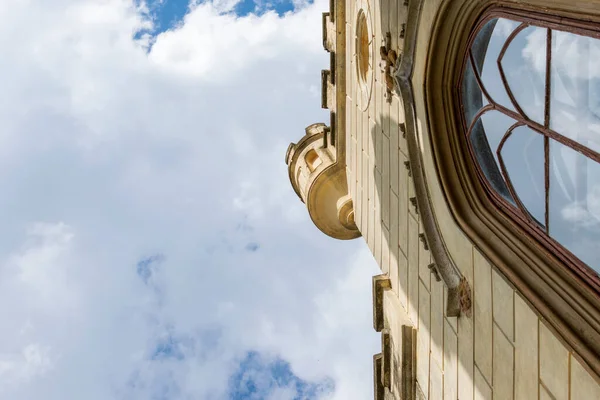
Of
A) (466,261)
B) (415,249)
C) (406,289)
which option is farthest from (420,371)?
(466,261)

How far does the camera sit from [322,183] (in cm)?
1848

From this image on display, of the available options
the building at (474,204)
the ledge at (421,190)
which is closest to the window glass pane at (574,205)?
the building at (474,204)

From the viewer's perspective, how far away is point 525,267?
710 cm

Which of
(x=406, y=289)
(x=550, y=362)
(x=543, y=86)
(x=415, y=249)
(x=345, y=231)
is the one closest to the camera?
(x=550, y=362)

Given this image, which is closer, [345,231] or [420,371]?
[420,371]

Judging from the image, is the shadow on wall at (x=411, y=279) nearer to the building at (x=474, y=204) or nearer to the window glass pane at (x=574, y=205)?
the building at (x=474, y=204)

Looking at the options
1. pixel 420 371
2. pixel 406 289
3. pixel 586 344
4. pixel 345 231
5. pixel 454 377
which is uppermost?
pixel 345 231

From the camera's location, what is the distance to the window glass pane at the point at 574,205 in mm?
6188

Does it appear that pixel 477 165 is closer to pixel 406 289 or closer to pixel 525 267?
pixel 525 267

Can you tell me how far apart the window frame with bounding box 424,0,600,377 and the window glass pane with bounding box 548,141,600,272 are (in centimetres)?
30

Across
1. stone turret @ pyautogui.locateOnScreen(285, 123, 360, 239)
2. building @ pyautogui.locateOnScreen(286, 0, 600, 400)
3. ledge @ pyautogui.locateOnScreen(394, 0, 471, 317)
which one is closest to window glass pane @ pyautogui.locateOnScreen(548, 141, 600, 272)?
building @ pyautogui.locateOnScreen(286, 0, 600, 400)

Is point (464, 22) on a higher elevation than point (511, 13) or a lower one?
higher

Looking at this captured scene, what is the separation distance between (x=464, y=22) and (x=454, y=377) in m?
5.45

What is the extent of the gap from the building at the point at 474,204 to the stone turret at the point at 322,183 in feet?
10.6
